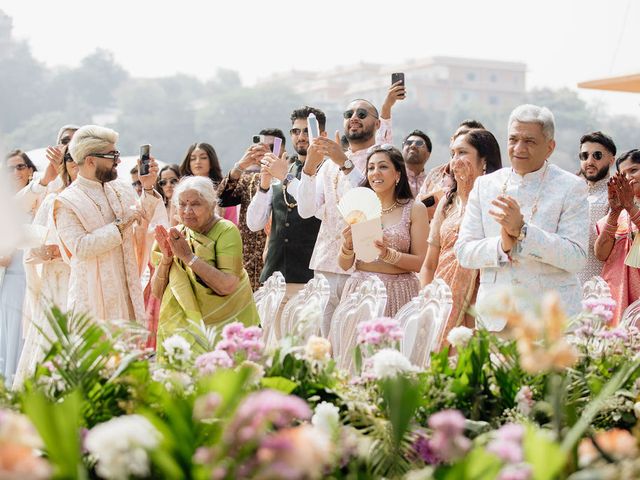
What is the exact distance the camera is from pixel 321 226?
5.71 m

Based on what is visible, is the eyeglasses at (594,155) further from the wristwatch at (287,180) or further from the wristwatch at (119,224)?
the wristwatch at (119,224)

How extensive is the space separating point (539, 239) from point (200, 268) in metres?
1.57

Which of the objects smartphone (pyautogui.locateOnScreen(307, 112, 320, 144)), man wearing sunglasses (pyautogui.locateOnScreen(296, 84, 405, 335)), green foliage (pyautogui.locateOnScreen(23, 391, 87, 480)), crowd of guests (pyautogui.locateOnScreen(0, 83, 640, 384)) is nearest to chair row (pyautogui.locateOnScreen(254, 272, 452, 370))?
crowd of guests (pyautogui.locateOnScreen(0, 83, 640, 384))

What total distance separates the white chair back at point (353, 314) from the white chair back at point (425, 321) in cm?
25

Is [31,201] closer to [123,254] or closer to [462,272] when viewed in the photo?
[123,254]

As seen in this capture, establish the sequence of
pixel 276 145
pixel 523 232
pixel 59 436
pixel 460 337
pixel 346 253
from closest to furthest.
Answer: pixel 59 436
pixel 460 337
pixel 523 232
pixel 346 253
pixel 276 145

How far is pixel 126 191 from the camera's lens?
5.67 m

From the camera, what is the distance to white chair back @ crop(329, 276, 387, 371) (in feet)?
14.0

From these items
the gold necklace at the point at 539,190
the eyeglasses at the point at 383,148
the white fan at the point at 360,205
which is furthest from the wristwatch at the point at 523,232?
the eyeglasses at the point at 383,148

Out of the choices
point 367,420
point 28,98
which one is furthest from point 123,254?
point 28,98

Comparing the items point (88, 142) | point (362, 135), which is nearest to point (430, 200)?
point (362, 135)

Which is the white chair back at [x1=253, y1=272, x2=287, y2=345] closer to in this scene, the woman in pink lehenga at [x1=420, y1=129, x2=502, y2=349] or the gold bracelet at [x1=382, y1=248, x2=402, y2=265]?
the gold bracelet at [x1=382, y1=248, x2=402, y2=265]

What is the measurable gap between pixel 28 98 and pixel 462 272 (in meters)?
56.0

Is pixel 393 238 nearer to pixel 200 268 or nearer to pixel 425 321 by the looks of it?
pixel 200 268
